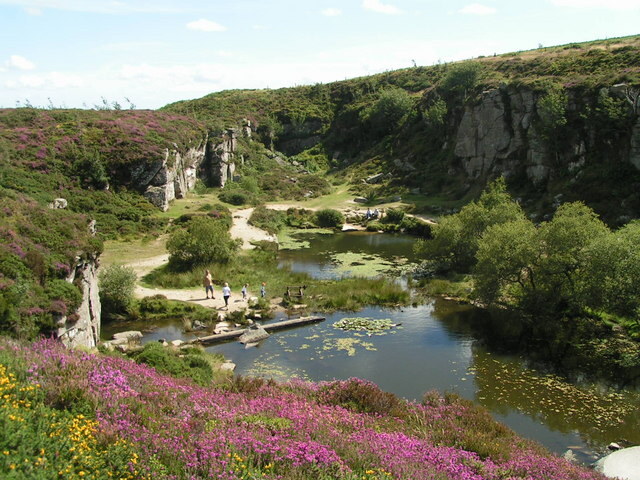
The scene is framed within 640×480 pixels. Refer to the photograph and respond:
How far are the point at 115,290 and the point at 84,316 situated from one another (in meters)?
8.26

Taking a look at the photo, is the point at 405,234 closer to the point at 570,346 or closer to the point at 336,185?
the point at 336,185

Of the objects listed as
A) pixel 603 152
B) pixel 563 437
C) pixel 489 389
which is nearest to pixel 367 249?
pixel 603 152

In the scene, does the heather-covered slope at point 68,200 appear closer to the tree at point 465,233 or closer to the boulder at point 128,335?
the boulder at point 128,335

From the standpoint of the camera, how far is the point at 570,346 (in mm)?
26188

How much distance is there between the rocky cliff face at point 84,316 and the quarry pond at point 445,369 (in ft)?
13.0

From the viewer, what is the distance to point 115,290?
1195 inches

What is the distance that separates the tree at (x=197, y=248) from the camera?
125 ft

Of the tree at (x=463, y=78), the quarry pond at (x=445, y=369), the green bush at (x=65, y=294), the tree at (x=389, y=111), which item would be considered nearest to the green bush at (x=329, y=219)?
the quarry pond at (x=445, y=369)

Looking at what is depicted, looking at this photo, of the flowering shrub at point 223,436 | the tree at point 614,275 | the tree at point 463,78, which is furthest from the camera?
the tree at point 463,78

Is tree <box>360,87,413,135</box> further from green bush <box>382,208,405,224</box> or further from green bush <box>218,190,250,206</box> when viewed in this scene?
green bush <box>218,190,250,206</box>

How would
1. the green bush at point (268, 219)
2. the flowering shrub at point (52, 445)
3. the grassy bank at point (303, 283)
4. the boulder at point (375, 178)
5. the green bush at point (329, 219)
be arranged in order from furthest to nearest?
1. the boulder at point (375, 178)
2. the green bush at point (329, 219)
3. the green bush at point (268, 219)
4. the grassy bank at point (303, 283)
5. the flowering shrub at point (52, 445)

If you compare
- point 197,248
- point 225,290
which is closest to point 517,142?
point 197,248

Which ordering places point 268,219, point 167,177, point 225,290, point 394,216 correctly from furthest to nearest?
1. point 394,216
2. point 268,219
3. point 167,177
4. point 225,290

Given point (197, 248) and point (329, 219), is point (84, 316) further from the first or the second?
point (329, 219)
